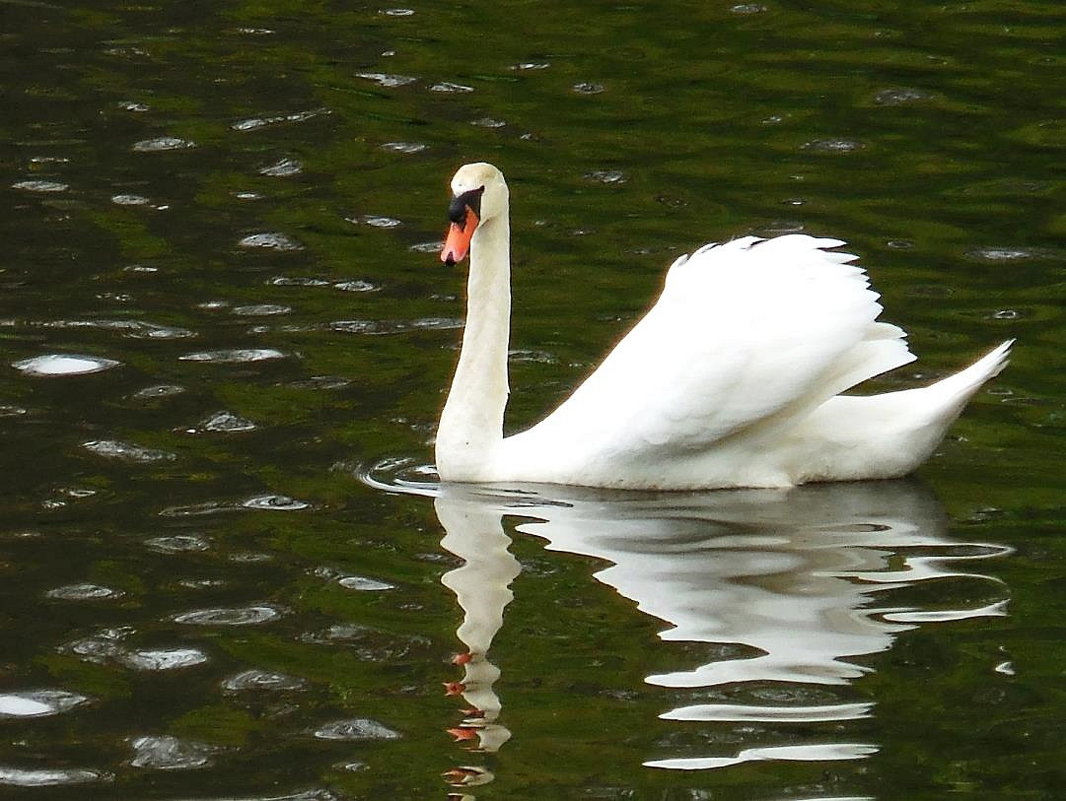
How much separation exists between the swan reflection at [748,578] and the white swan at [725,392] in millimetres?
107

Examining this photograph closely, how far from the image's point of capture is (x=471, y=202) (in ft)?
28.6

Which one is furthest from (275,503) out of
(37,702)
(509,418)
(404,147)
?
(404,147)

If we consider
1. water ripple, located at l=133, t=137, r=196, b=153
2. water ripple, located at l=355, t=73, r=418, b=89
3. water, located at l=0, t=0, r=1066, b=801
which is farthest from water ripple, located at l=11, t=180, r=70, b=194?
water ripple, located at l=355, t=73, r=418, b=89

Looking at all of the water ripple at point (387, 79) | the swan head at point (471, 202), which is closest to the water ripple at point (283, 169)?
the water ripple at point (387, 79)

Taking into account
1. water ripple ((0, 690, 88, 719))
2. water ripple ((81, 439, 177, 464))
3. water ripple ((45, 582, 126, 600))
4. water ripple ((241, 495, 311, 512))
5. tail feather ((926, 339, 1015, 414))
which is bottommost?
water ripple ((0, 690, 88, 719))

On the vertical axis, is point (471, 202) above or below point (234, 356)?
above

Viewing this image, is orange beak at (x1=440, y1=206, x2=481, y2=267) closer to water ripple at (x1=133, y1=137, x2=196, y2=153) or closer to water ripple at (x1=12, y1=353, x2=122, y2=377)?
water ripple at (x1=12, y1=353, x2=122, y2=377)

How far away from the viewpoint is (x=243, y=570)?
7676 millimetres

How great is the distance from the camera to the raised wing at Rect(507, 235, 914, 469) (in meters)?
8.32

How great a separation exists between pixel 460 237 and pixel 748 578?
1908 millimetres

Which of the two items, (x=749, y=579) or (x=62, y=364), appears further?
(x=62, y=364)

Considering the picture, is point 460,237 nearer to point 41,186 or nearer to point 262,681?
A: point 262,681

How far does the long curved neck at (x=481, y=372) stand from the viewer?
8.78m

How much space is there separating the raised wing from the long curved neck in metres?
0.22
